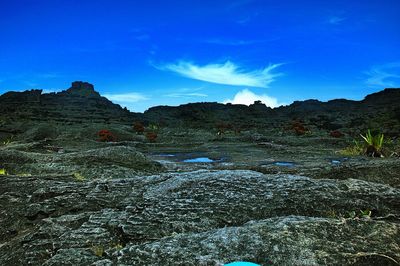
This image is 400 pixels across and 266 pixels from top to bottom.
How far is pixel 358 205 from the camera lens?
323 inches

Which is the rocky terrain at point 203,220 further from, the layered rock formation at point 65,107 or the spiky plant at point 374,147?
the layered rock formation at point 65,107

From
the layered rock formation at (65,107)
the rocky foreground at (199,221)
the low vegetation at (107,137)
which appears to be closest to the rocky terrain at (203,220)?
the rocky foreground at (199,221)

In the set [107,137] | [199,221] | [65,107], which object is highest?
[65,107]

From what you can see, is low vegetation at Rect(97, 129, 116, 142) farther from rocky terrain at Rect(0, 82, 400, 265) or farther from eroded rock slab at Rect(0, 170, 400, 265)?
eroded rock slab at Rect(0, 170, 400, 265)

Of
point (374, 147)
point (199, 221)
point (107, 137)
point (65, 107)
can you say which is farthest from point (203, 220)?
point (65, 107)

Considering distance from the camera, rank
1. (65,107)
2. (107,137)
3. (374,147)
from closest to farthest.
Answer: (374,147), (107,137), (65,107)

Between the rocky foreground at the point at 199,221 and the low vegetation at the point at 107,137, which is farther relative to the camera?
the low vegetation at the point at 107,137

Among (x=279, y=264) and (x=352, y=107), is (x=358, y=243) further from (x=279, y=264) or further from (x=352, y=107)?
(x=352, y=107)

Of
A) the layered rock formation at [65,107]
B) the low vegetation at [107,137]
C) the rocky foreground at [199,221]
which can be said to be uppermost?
the layered rock formation at [65,107]

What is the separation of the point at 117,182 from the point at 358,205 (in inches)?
255

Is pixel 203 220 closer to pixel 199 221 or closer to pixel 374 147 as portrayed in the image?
pixel 199 221

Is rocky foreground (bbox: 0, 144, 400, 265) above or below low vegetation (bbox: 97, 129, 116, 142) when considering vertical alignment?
below

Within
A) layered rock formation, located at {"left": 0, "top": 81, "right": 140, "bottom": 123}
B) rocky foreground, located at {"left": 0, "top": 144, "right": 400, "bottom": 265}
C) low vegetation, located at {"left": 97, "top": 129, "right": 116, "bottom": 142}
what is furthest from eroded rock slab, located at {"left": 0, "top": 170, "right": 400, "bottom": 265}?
layered rock formation, located at {"left": 0, "top": 81, "right": 140, "bottom": 123}

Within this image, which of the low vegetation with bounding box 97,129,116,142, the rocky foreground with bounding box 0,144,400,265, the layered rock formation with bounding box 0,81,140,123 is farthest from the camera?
the layered rock formation with bounding box 0,81,140,123
